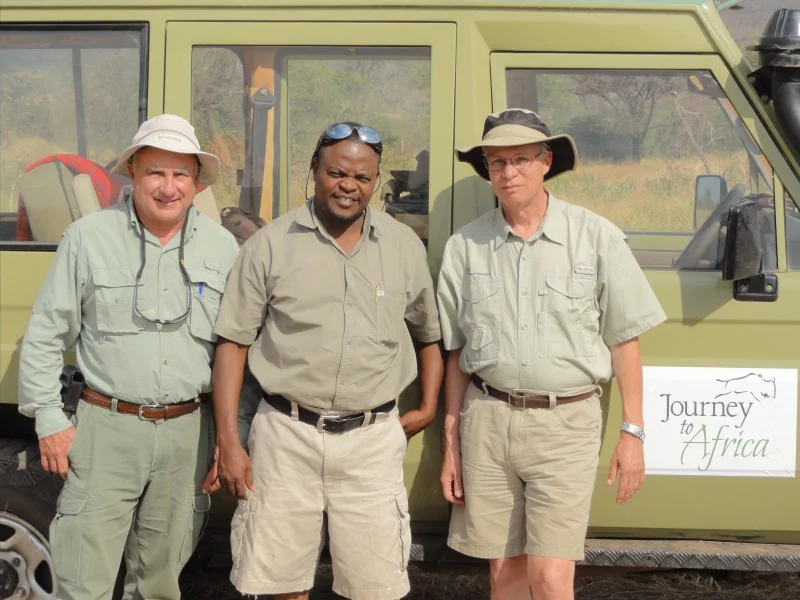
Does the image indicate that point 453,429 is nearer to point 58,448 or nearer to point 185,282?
point 185,282

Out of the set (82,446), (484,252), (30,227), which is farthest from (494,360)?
(30,227)

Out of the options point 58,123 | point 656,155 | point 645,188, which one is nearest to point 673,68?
point 656,155

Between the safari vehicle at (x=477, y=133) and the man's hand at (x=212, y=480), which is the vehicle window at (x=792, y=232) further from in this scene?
the man's hand at (x=212, y=480)

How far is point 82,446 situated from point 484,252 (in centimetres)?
138

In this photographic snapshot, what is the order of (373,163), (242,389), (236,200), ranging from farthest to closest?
(236,200) → (242,389) → (373,163)

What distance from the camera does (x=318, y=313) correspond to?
9.80 ft

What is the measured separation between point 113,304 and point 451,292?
1055 millimetres

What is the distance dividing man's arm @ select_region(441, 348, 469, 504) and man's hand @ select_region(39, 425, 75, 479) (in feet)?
3.87

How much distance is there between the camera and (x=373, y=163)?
3004 mm

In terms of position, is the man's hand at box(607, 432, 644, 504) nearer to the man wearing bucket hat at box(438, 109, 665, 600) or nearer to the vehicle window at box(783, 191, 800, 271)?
the man wearing bucket hat at box(438, 109, 665, 600)

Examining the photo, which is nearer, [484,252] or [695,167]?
[484,252]

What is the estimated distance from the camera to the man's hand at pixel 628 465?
3.12 metres

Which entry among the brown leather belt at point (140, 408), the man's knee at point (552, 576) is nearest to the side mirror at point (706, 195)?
the man's knee at point (552, 576)

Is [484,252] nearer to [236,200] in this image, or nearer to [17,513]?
[236,200]
